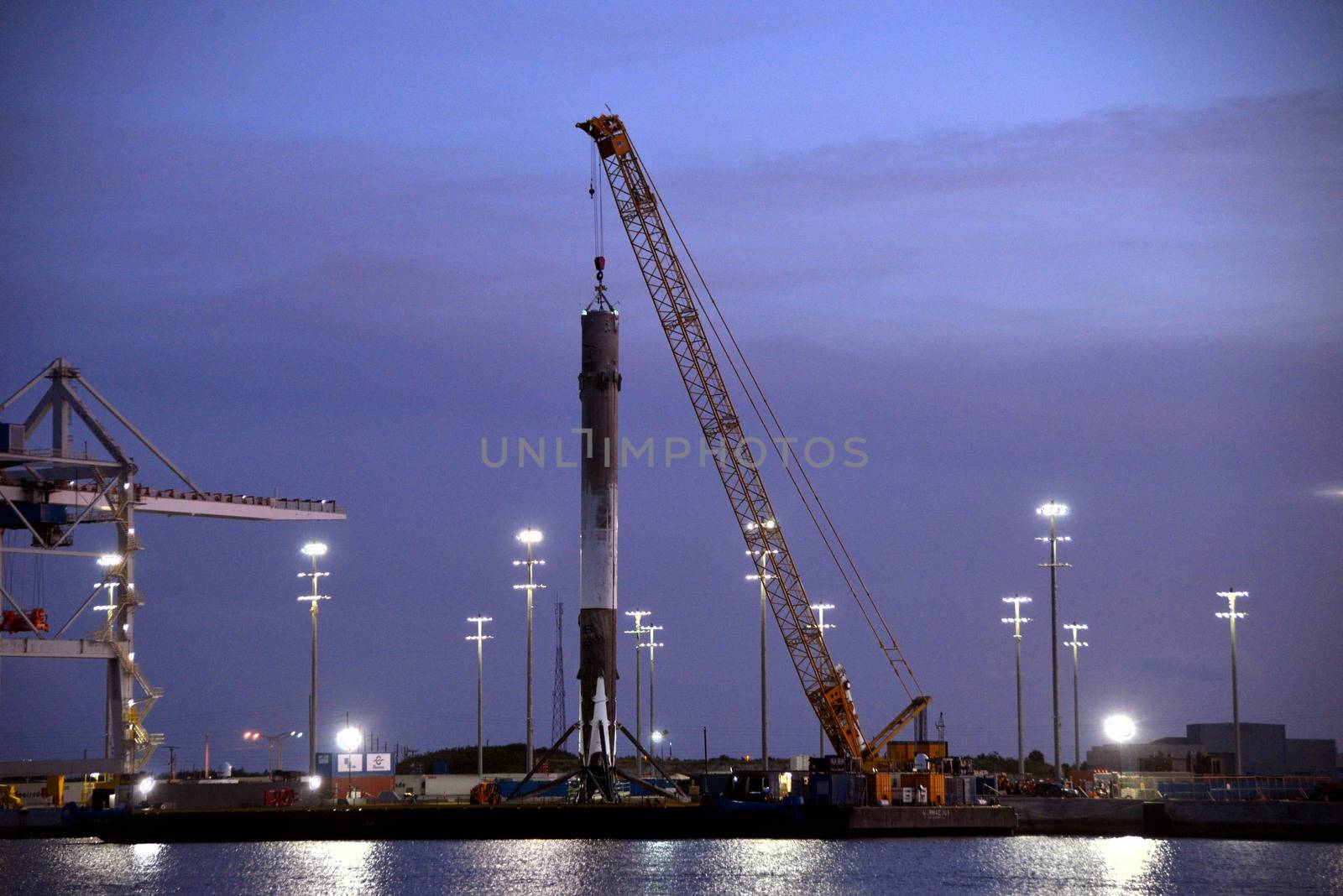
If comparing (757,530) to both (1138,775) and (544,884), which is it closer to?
(1138,775)

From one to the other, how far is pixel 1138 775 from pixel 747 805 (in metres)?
28.2

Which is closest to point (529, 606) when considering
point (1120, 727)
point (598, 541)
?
point (598, 541)

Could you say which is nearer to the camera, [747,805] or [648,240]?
[747,805]

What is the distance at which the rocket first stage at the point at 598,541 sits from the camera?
98125 mm

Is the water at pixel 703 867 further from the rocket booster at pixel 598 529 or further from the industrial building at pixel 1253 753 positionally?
the industrial building at pixel 1253 753

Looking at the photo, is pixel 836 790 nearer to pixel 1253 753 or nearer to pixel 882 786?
pixel 882 786

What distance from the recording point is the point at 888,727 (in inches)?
4242

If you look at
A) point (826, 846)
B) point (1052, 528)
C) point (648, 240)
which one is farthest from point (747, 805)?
point (648, 240)

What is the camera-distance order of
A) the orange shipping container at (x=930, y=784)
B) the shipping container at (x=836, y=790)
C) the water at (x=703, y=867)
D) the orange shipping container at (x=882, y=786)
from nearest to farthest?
the water at (x=703, y=867) → the shipping container at (x=836, y=790) → the orange shipping container at (x=882, y=786) → the orange shipping container at (x=930, y=784)

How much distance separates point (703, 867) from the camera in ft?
266

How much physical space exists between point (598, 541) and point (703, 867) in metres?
23.6

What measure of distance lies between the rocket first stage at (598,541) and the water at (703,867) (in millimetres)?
6675

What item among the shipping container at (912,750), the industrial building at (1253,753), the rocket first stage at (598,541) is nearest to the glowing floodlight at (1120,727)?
the industrial building at (1253,753)

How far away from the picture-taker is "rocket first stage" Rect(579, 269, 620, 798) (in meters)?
98.1
